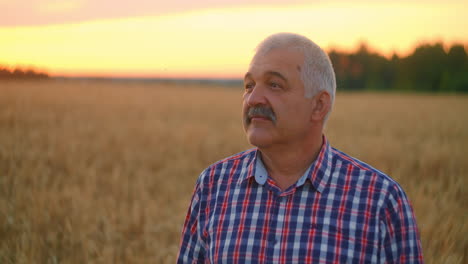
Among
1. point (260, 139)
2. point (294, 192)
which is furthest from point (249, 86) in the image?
point (294, 192)

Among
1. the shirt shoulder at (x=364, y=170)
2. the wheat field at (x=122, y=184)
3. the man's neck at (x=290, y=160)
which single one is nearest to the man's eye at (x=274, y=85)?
the man's neck at (x=290, y=160)

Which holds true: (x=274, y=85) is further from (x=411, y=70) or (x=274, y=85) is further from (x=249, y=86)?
(x=411, y=70)

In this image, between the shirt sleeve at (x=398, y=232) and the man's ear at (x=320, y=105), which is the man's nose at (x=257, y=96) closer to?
the man's ear at (x=320, y=105)

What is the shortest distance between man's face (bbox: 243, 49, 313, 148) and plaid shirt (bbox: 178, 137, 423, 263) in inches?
5.7

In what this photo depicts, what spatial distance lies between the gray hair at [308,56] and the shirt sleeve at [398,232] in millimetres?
503

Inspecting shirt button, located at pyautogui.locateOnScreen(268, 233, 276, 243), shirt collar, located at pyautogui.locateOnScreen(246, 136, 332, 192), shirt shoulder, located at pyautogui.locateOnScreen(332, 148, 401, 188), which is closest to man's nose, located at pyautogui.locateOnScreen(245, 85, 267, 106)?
shirt collar, located at pyautogui.locateOnScreen(246, 136, 332, 192)

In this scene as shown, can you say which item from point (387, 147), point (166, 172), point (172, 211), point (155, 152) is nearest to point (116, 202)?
point (172, 211)

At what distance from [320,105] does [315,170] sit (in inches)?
11.1

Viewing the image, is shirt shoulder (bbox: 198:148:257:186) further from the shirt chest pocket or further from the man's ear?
the shirt chest pocket

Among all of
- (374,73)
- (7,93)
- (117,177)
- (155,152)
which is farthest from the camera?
(374,73)

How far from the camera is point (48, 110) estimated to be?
10.6m

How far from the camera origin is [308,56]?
1.66m

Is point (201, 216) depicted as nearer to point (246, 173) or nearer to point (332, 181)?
point (246, 173)

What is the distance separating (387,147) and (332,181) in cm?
529
